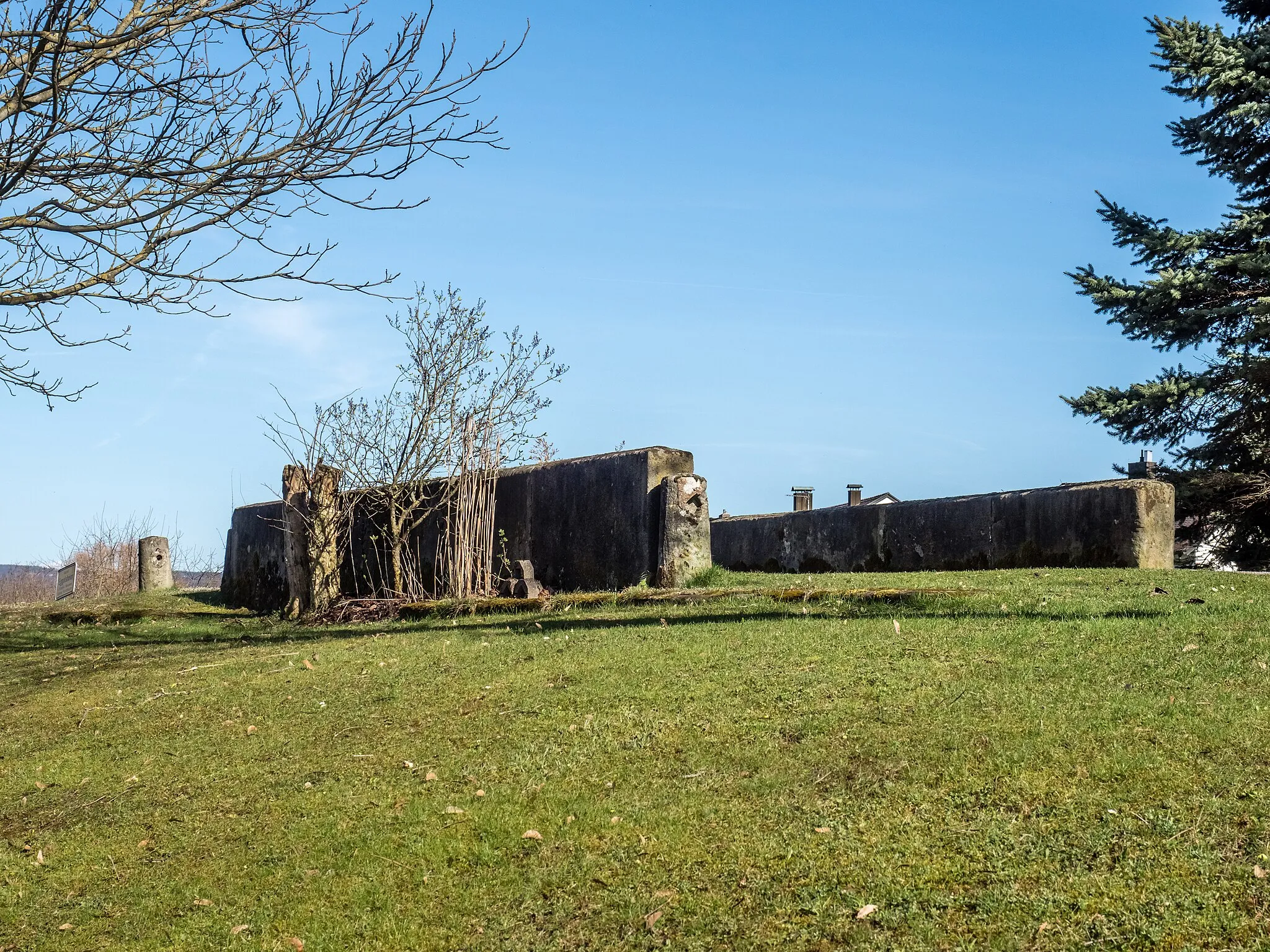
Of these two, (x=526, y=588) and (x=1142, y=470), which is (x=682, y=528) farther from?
(x=1142, y=470)

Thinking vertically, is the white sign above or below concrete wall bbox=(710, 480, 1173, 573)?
below

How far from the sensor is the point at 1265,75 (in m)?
18.4

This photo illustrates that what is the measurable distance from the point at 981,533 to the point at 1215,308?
8.68 meters

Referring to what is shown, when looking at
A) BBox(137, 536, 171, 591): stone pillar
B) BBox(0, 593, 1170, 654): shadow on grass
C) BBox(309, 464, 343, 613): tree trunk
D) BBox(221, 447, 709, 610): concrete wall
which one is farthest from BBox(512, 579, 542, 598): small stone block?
BBox(137, 536, 171, 591): stone pillar

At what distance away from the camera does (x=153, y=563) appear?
20.1m

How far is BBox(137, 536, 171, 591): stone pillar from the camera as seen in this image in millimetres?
19938

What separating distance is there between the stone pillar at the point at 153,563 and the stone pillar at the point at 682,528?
12856 mm

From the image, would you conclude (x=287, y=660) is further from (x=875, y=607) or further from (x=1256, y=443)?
(x=1256, y=443)

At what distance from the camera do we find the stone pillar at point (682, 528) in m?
10.7

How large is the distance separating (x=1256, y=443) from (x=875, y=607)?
45.7 feet

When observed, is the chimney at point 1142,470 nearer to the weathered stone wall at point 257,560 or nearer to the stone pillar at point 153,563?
the weathered stone wall at point 257,560

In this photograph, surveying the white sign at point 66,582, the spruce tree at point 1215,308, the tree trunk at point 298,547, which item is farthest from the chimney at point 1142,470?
the white sign at point 66,582

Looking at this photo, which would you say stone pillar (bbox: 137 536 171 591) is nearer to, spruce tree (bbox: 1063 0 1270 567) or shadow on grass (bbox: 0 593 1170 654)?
shadow on grass (bbox: 0 593 1170 654)

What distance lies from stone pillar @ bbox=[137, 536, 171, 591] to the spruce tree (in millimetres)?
17171
